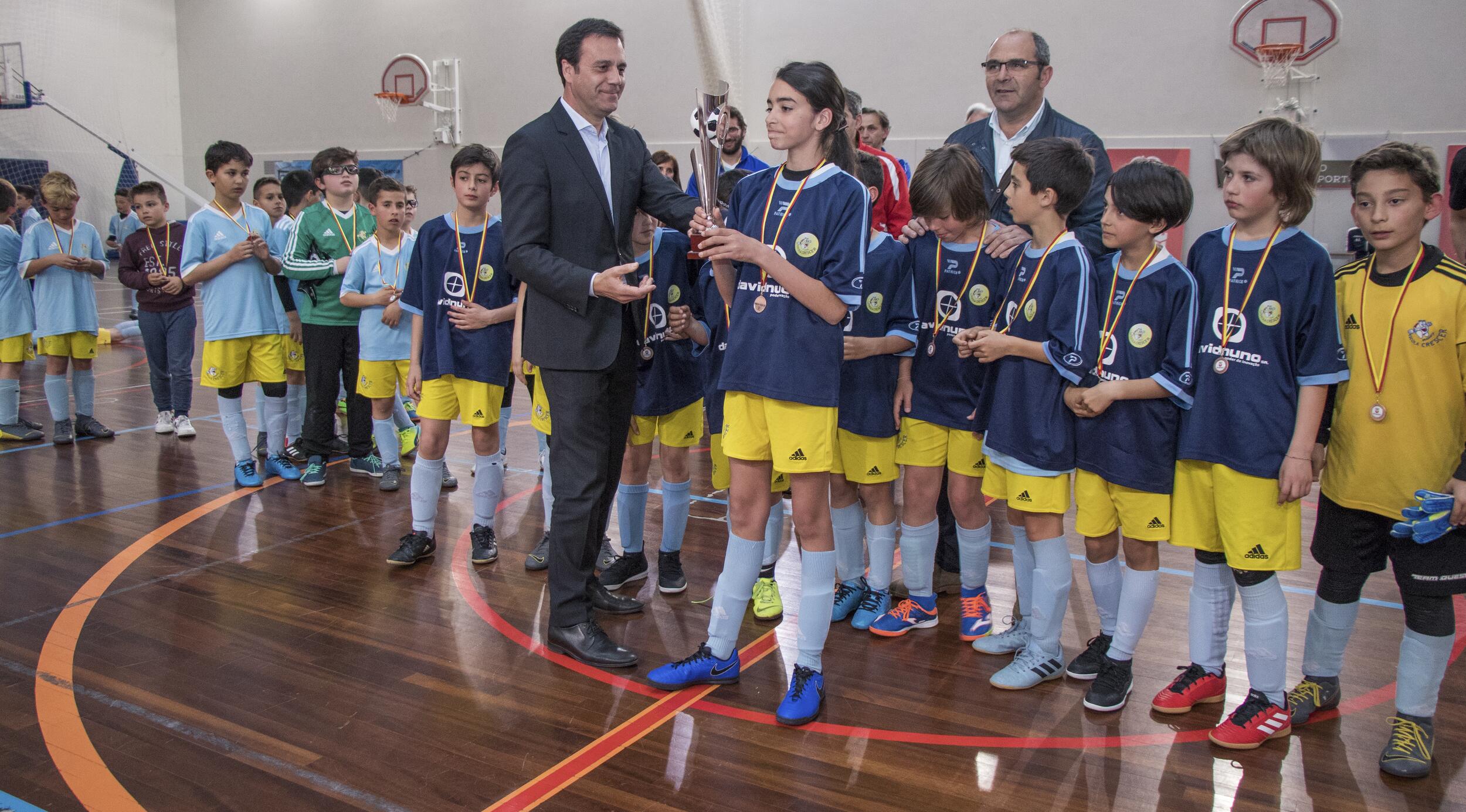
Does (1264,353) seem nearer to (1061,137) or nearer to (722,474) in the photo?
(1061,137)

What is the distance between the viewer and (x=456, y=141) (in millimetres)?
16344

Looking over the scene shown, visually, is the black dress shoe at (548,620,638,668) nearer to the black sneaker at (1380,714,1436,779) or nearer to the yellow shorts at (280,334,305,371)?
the black sneaker at (1380,714,1436,779)

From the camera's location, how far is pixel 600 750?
8.56 ft

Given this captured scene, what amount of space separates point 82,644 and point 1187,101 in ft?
38.8

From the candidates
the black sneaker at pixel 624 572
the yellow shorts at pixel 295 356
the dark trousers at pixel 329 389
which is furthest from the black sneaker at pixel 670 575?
the yellow shorts at pixel 295 356

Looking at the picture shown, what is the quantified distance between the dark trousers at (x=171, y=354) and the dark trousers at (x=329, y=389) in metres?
1.36

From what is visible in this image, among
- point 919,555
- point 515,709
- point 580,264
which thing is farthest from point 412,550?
point 919,555

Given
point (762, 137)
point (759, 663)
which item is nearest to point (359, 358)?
point (759, 663)

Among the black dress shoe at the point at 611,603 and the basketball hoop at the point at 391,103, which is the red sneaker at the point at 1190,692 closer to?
the black dress shoe at the point at 611,603

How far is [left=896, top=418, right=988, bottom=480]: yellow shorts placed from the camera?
3.29m

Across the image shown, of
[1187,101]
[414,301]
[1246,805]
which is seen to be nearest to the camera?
[1246,805]

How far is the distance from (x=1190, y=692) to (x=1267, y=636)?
33cm

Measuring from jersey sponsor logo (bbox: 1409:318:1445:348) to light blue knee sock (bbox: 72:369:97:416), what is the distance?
24.4ft

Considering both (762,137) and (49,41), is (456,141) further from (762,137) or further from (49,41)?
(49,41)
